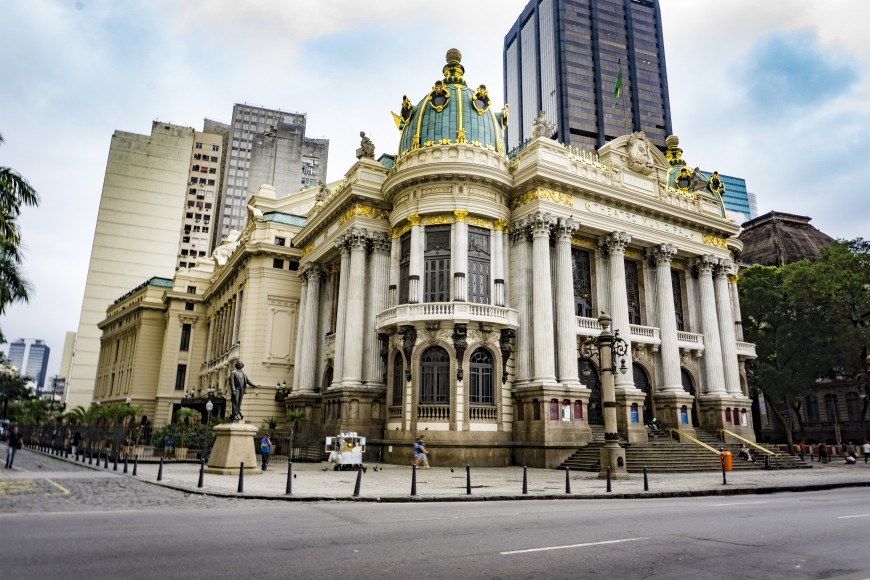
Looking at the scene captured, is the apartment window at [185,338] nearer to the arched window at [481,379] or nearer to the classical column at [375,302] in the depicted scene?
the classical column at [375,302]

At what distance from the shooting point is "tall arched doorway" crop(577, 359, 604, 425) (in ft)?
110

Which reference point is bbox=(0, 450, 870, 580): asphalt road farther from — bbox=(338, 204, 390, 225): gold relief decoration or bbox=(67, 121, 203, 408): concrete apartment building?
bbox=(67, 121, 203, 408): concrete apartment building

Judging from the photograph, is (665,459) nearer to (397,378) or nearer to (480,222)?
(397,378)

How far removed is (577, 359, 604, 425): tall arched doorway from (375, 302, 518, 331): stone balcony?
19.1 ft

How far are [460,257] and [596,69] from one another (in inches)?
4362

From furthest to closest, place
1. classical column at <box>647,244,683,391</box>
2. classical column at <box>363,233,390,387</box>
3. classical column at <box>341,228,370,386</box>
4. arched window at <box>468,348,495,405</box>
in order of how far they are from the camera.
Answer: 1. classical column at <box>647,244,683,391</box>
2. classical column at <box>363,233,390,387</box>
3. classical column at <box>341,228,370,386</box>
4. arched window at <box>468,348,495,405</box>

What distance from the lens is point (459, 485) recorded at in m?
20.4

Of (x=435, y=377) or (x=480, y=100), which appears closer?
(x=435, y=377)

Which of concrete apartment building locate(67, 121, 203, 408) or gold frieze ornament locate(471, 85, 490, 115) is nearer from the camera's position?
gold frieze ornament locate(471, 85, 490, 115)

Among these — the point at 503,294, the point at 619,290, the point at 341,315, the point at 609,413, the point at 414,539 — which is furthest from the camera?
the point at 341,315

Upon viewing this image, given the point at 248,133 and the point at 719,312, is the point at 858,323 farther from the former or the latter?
the point at 248,133

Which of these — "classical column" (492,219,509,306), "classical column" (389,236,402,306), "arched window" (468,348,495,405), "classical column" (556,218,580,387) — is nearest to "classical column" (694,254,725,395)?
"classical column" (556,218,580,387)

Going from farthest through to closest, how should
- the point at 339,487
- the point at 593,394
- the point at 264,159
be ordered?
the point at 264,159, the point at 593,394, the point at 339,487

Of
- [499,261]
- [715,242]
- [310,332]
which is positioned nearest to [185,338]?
[310,332]
